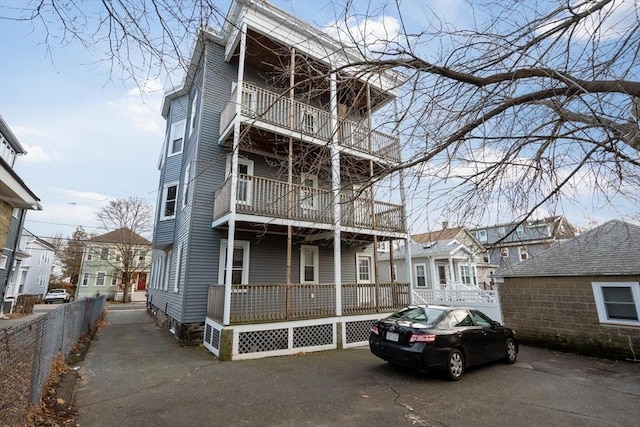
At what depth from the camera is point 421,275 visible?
23.3 metres

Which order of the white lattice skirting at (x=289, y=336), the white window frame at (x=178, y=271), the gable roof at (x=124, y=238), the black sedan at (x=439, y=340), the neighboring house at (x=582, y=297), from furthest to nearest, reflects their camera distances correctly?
the gable roof at (x=124, y=238) < the white window frame at (x=178, y=271) < the neighboring house at (x=582, y=297) < the white lattice skirting at (x=289, y=336) < the black sedan at (x=439, y=340)

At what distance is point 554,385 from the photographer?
247 inches

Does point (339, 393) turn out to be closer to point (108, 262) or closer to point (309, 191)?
point (309, 191)

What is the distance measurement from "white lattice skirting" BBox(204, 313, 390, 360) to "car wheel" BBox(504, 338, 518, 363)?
13.0 feet

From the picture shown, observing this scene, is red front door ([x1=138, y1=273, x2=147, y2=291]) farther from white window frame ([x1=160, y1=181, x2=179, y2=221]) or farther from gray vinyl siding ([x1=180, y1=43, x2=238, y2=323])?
gray vinyl siding ([x1=180, y1=43, x2=238, y2=323])

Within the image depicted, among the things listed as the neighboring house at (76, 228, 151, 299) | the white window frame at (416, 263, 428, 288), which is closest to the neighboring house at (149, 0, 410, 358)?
the white window frame at (416, 263, 428, 288)

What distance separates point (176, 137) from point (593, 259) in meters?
17.4

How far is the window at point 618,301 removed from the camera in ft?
29.0

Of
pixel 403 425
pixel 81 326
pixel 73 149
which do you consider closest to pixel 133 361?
pixel 81 326

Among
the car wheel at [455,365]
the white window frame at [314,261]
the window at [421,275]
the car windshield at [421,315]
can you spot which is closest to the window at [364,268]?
the white window frame at [314,261]

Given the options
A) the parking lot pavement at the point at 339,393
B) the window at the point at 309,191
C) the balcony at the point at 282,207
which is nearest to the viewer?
the window at the point at 309,191

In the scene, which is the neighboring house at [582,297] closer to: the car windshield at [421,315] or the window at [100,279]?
the car windshield at [421,315]

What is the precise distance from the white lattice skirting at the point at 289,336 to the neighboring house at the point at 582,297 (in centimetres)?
488

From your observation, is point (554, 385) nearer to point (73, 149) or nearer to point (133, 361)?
point (73, 149)
